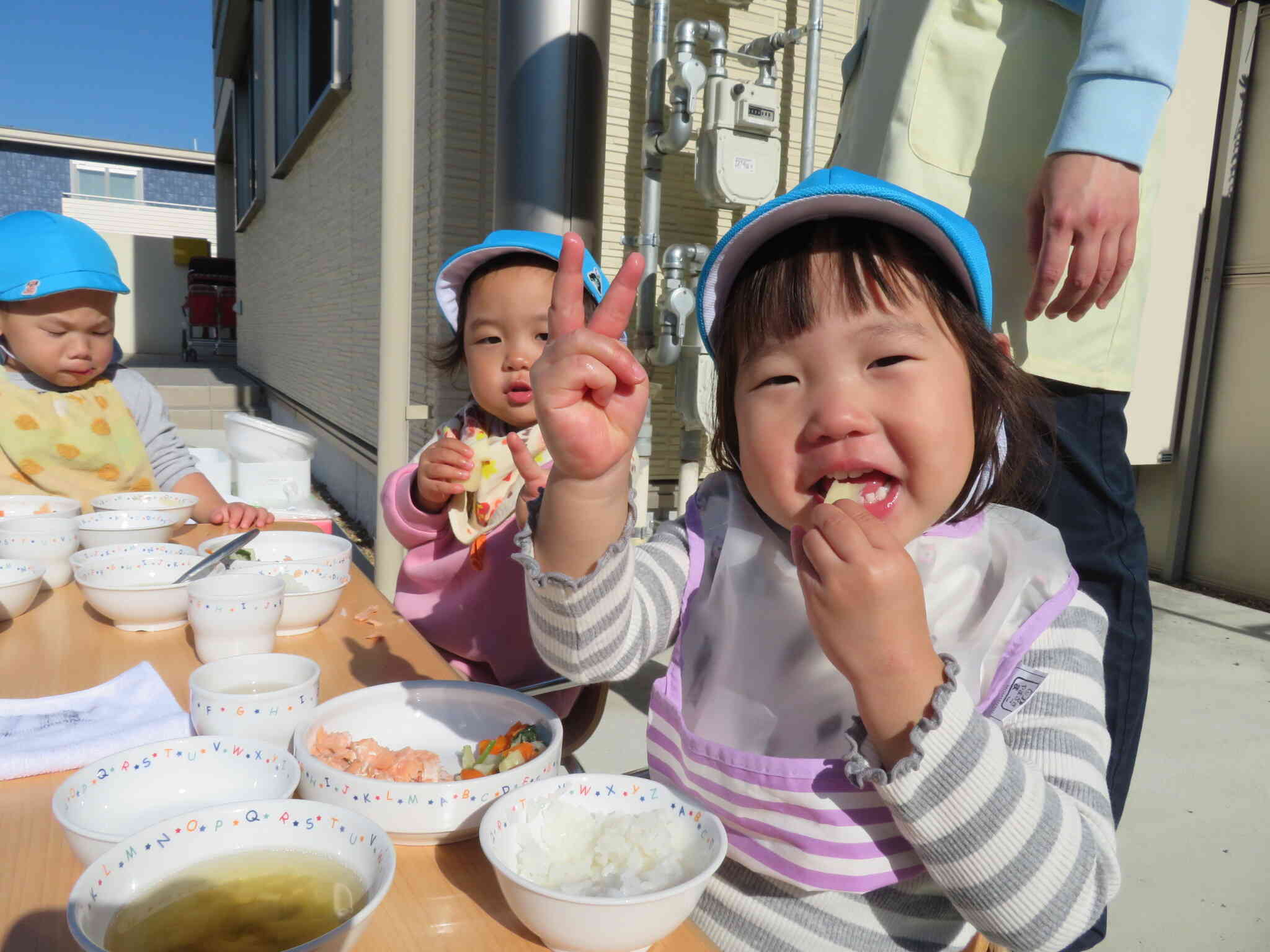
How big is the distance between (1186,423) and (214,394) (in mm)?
9669

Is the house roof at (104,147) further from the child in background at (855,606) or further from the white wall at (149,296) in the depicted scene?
the child in background at (855,606)

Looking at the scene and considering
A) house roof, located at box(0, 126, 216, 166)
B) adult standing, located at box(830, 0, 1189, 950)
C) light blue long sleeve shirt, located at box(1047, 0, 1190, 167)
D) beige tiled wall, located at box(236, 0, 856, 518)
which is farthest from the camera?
house roof, located at box(0, 126, 216, 166)

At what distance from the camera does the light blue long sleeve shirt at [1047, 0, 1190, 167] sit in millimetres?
1346

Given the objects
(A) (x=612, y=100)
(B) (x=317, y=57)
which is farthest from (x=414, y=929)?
(B) (x=317, y=57)

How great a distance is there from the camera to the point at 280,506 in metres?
3.75

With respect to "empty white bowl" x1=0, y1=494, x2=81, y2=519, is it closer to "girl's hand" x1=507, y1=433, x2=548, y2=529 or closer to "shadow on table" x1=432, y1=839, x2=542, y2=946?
"girl's hand" x1=507, y1=433, x2=548, y2=529

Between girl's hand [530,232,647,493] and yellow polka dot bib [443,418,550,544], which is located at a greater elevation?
girl's hand [530,232,647,493]

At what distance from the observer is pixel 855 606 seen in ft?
2.89

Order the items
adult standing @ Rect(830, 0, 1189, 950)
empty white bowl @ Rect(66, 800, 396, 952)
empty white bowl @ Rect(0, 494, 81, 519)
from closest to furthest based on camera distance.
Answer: empty white bowl @ Rect(66, 800, 396, 952) → adult standing @ Rect(830, 0, 1189, 950) → empty white bowl @ Rect(0, 494, 81, 519)

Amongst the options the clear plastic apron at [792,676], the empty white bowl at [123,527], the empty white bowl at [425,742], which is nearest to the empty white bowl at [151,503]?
the empty white bowl at [123,527]

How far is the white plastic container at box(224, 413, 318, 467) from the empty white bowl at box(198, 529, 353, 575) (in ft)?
8.49

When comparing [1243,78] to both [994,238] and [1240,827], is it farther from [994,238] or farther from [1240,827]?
[994,238]

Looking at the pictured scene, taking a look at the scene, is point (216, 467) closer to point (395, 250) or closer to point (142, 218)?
point (395, 250)

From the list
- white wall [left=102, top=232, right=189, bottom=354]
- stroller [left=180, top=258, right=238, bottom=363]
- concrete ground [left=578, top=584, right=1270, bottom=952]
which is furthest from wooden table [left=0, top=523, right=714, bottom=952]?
white wall [left=102, top=232, right=189, bottom=354]
